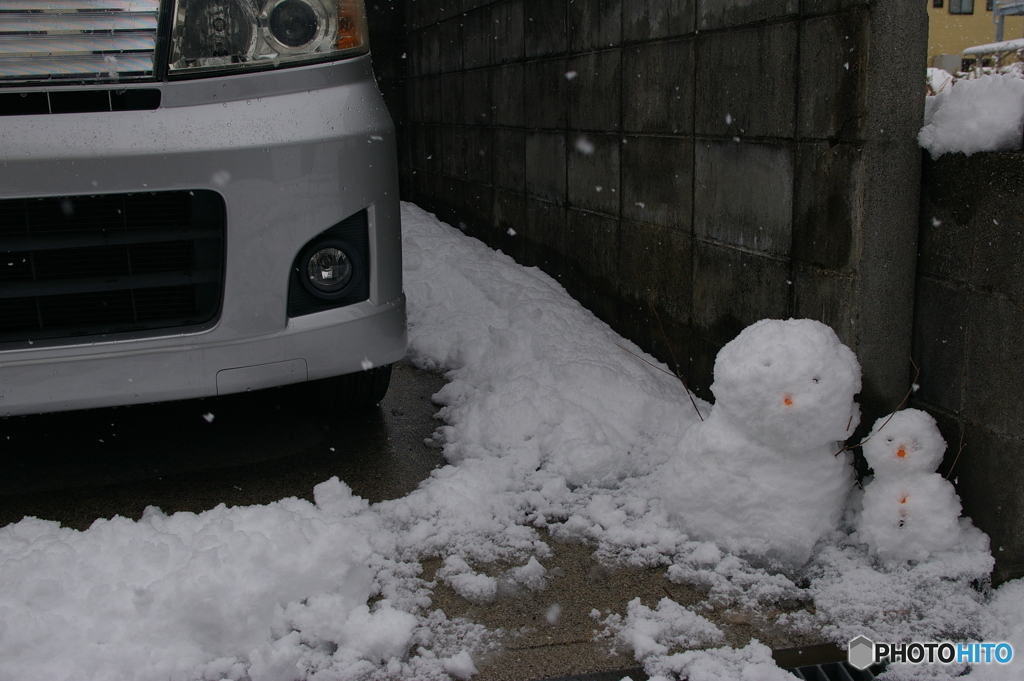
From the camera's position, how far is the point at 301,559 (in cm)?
236

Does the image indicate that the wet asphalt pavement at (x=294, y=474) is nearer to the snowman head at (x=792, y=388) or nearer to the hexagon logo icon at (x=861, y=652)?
the hexagon logo icon at (x=861, y=652)

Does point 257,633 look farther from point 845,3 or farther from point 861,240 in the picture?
point 845,3

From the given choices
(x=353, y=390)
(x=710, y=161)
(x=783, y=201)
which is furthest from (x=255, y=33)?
(x=783, y=201)

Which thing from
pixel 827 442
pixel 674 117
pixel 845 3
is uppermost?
pixel 845 3

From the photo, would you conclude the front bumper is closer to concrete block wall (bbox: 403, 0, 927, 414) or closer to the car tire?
the car tire

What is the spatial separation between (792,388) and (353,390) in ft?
5.92

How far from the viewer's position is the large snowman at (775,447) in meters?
2.44

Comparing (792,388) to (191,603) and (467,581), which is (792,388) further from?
(191,603)

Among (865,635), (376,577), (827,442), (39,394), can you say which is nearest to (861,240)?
(827,442)

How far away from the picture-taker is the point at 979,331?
2377 mm

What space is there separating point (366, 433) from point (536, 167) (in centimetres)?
210

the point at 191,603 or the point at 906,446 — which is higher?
the point at 906,446

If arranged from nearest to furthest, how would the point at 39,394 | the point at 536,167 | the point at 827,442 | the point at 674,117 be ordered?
the point at 827,442 < the point at 39,394 < the point at 674,117 < the point at 536,167

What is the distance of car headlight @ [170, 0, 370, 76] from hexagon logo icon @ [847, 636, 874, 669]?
2.29 meters
